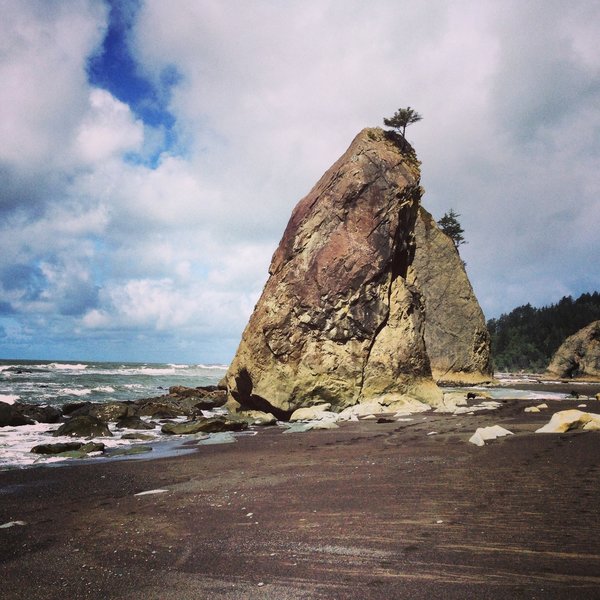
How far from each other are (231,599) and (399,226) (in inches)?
676

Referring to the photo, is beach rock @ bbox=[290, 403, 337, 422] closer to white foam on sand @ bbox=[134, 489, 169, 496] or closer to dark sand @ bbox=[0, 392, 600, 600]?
dark sand @ bbox=[0, 392, 600, 600]

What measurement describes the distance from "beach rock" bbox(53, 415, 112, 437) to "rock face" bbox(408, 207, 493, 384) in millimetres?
28300

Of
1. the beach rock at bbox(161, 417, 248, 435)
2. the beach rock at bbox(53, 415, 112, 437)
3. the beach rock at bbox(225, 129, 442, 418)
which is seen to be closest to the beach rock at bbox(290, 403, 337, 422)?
the beach rock at bbox(225, 129, 442, 418)

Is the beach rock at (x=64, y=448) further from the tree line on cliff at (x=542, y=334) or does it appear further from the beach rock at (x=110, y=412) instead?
the tree line on cliff at (x=542, y=334)

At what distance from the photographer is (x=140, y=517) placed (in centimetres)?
465

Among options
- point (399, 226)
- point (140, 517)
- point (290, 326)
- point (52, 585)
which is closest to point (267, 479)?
point (140, 517)

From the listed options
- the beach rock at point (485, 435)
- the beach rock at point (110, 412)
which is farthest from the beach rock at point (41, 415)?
the beach rock at point (485, 435)

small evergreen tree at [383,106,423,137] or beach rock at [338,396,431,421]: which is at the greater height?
small evergreen tree at [383,106,423,137]

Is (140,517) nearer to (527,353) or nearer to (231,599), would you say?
(231,599)

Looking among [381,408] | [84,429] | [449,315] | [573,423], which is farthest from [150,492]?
[449,315]

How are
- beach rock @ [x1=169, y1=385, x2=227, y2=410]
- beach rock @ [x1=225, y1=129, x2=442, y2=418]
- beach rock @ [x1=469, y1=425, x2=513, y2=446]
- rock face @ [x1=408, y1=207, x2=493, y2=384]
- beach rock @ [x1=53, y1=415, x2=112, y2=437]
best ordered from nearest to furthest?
beach rock @ [x1=469, y1=425, x2=513, y2=446]
beach rock @ [x1=53, y1=415, x2=112, y2=437]
beach rock @ [x1=225, y1=129, x2=442, y2=418]
beach rock @ [x1=169, y1=385, x2=227, y2=410]
rock face @ [x1=408, y1=207, x2=493, y2=384]

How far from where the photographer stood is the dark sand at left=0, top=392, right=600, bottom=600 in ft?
9.44

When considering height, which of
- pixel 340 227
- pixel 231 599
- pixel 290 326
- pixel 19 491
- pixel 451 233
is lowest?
pixel 19 491

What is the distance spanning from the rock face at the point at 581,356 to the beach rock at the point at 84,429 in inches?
2034
